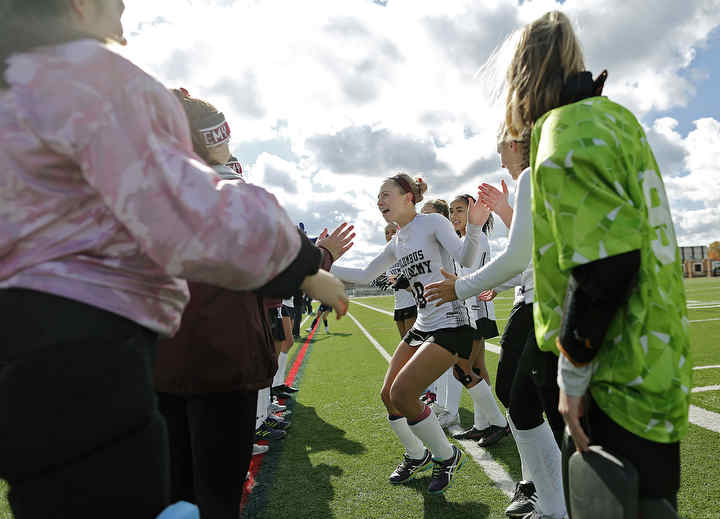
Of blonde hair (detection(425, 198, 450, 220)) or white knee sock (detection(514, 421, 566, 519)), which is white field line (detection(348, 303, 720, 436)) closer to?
white knee sock (detection(514, 421, 566, 519))

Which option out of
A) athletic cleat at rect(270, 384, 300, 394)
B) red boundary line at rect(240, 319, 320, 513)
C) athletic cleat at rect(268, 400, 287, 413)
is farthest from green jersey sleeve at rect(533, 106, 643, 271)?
athletic cleat at rect(270, 384, 300, 394)

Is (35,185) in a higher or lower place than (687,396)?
higher

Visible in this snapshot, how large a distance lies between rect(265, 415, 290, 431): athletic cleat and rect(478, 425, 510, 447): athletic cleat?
2.23 metres

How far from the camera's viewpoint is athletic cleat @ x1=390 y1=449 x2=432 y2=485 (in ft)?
12.6

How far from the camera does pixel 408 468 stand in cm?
389

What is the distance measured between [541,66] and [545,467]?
230 centimetres

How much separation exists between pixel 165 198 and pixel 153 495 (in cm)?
63

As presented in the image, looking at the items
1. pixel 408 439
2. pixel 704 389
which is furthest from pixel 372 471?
pixel 704 389

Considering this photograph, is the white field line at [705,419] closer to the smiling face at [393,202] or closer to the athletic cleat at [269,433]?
the smiling face at [393,202]

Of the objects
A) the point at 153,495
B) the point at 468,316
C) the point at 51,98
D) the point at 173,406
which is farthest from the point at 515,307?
the point at 51,98

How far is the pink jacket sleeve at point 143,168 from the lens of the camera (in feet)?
3.07

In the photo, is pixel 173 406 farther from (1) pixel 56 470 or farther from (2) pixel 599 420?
(2) pixel 599 420

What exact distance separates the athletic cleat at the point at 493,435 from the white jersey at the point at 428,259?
152 centimetres

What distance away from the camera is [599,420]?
4.74 feet
